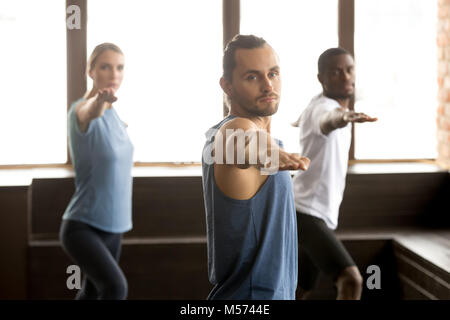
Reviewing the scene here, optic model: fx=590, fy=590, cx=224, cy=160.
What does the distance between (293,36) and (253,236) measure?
2542mm

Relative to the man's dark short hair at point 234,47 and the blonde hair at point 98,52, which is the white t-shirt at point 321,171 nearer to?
the blonde hair at point 98,52

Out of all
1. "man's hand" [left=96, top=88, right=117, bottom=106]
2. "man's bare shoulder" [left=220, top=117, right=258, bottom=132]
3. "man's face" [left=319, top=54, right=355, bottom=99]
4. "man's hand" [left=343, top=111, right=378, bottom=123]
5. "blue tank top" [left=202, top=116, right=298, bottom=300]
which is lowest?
"blue tank top" [left=202, top=116, right=298, bottom=300]

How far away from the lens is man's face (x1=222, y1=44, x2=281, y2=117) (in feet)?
3.94

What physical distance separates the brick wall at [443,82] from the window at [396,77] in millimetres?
46

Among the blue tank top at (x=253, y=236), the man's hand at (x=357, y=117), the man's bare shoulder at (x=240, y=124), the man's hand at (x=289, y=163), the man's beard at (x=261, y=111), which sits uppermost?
the man's hand at (x=357, y=117)

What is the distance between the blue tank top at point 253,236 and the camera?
120cm

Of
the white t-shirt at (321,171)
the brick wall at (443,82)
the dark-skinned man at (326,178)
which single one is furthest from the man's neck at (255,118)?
the brick wall at (443,82)

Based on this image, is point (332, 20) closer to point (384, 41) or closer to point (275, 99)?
point (384, 41)

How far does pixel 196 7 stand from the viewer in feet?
11.4

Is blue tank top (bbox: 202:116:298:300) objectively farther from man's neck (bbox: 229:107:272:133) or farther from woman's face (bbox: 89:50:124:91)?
woman's face (bbox: 89:50:124:91)

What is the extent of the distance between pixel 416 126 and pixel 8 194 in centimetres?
245

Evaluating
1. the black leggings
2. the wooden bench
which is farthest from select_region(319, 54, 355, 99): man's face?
the black leggings

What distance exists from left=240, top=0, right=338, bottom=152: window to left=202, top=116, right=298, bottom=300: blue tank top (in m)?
2.30

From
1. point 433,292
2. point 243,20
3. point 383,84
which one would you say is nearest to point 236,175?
point 433,292
